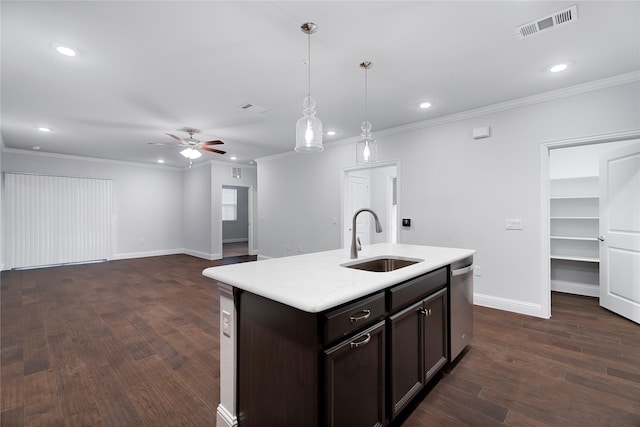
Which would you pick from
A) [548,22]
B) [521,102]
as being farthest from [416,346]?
[521,102]

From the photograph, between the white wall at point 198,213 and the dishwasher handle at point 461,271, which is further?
the white wall at point 198,213

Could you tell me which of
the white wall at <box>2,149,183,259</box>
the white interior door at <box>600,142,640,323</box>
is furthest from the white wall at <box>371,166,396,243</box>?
the white wall at <box>2,149,183,259</box>

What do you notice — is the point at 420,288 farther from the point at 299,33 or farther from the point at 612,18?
the point at 612,18

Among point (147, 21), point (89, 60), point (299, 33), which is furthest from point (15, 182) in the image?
point (299, 33)

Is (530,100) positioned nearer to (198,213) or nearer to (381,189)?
(381,189)

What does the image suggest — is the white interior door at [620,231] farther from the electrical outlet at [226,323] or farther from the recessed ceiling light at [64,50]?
the recessed ceiling light at [64,50]

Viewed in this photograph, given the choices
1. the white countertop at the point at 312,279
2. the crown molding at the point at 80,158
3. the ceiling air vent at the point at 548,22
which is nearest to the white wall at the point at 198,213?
the crown molding at the point at 80,158

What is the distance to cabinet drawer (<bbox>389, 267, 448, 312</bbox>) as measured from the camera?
1545 millimetres

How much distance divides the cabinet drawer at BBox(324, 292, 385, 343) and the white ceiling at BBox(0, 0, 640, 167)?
1861 mm

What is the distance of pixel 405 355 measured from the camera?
165cm

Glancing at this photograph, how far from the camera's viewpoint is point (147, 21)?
6.56 feet

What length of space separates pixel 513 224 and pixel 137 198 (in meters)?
8.52

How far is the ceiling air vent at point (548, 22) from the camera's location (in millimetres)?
1929

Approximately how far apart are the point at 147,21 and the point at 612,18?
3.27 metres
